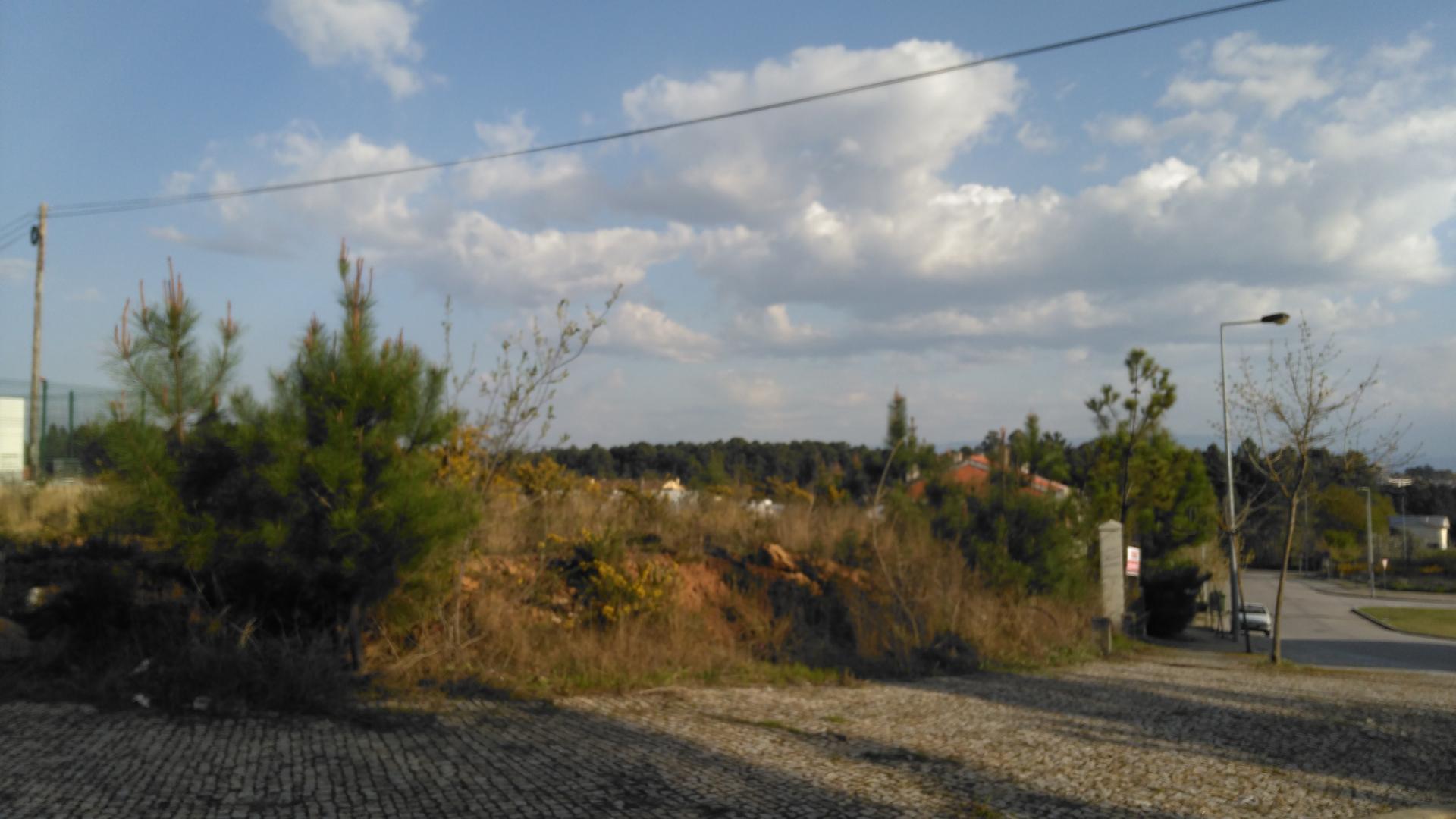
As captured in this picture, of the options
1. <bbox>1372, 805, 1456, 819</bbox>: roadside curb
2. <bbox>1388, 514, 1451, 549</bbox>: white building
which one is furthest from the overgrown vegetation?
<bbox>1388, 514, 1451, 549</bbox>: white building

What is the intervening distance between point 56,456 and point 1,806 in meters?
17.4

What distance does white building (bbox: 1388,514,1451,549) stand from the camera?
261 feet

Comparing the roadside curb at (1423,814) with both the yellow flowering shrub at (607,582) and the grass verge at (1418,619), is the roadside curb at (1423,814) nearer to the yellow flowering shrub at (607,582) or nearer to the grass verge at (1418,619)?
the yellow flowering shrub at (607,582)

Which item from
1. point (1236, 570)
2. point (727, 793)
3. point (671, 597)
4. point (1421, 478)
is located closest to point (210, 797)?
point (727, 793)

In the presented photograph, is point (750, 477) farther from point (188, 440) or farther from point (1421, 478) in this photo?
point (1421, 478)

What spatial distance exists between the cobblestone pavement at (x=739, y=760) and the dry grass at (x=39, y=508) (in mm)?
5250

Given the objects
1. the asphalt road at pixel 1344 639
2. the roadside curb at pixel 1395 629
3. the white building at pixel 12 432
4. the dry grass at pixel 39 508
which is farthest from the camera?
the roadside curb at pixel 1395 629

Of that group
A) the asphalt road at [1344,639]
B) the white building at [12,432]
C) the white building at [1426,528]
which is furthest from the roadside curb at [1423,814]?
the white building at [1426,528]

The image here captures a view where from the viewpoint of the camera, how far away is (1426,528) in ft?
271

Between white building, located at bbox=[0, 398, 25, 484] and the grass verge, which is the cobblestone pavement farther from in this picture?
the grass verge

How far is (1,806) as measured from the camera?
5570mm

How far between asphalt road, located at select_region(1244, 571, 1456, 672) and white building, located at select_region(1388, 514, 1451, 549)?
2677 cm

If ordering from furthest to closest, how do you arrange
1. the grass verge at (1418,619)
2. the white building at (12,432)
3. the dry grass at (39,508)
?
the grass verge at (1418,619)
the white building at (12,432)
the dry grass at (39,508)

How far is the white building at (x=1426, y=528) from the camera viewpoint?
7956 centimetres
